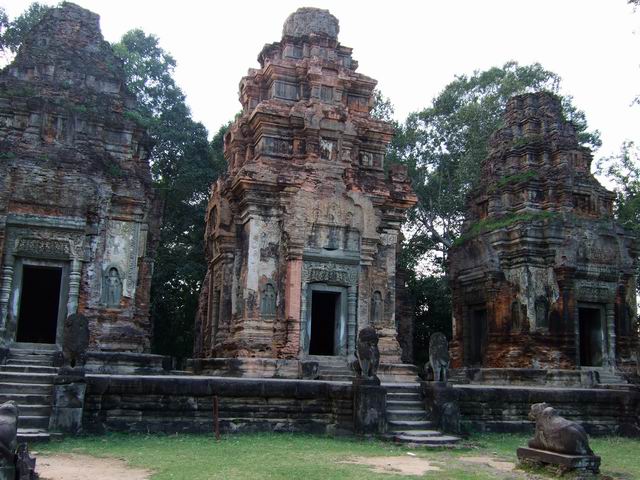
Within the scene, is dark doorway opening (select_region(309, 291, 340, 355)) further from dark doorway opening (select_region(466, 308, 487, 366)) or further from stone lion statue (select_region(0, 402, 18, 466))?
stone lion statue (select_region(0, 402, 18, 466))

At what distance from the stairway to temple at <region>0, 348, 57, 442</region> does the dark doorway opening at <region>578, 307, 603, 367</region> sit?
1408 cm

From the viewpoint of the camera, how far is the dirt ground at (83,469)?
751 centimetres

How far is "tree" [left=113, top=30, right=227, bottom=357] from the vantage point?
2656 centimetres

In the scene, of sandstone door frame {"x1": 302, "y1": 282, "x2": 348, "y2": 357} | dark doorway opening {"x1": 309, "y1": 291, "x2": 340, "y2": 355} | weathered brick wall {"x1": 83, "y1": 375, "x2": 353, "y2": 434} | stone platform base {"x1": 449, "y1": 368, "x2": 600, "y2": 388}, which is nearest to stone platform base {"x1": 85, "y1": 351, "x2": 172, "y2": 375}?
weathered brick wall {"x1": 83, "y1": 375, "x2": 353, "y2": 434}

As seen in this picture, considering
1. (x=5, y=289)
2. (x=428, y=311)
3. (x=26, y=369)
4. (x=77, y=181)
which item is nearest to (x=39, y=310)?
(x=5, y=289)

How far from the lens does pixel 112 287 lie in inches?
567

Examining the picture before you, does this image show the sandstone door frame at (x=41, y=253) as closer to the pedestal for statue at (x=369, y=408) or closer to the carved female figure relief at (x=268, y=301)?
the carved female figure relief at (x=268, y=301)

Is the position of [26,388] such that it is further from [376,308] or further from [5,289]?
[376,308]

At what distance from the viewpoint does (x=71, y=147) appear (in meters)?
14.7

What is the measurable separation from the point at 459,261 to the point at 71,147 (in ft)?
39.7

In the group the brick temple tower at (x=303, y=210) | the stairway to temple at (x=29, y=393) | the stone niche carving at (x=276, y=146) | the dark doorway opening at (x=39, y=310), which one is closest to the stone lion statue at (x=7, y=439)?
the stairway to temple at (x=29, y=393)

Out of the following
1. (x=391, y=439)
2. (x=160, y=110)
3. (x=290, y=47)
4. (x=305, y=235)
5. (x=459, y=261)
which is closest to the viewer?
(x=391, y=439)

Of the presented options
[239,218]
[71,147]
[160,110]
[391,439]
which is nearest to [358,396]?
[391,439]

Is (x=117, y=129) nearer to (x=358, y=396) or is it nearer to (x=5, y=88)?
(x=5, y=88)
